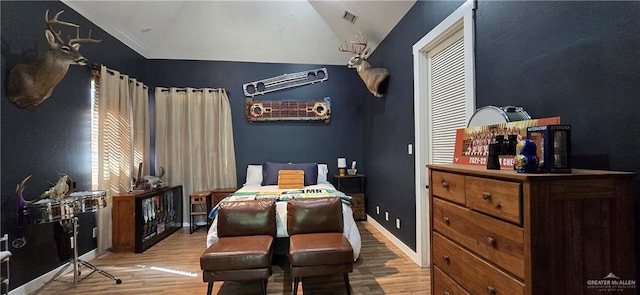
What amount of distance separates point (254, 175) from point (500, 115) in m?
3.86

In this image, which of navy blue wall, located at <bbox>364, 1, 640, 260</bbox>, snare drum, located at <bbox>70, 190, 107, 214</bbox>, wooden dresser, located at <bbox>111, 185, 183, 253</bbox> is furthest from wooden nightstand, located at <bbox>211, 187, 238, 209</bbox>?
navy blue wall, located at <bbox>364, 1, 640, 260</bbox>

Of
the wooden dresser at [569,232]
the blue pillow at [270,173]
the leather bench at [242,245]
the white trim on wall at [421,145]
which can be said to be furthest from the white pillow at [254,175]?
the wooden dresser at [569,232]

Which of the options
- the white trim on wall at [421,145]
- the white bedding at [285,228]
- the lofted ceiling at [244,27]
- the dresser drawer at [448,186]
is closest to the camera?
the dresser drawer at [448,186]

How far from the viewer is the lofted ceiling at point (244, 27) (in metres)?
3.54

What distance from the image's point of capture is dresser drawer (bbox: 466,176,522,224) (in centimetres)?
99

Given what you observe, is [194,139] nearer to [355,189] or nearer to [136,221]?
[136,221]

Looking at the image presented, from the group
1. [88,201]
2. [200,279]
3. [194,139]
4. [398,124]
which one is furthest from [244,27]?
[200,279]

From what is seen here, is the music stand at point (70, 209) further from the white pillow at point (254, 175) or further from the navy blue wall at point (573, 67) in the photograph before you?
the navy blue wall at point (573, 67)

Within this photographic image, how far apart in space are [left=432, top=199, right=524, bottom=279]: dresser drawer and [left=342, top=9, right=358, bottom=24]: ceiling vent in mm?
3092

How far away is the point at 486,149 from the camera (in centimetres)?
141

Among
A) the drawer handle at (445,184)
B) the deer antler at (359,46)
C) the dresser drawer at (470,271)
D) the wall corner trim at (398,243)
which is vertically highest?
the deer antler at (359,46)

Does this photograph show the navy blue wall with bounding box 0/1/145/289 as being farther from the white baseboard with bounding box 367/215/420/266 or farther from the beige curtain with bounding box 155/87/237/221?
the white baseboard with bounding box 367/215/420/266

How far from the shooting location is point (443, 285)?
1501mm

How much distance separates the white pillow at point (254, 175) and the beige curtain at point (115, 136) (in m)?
1.69
